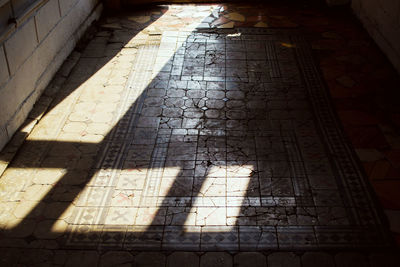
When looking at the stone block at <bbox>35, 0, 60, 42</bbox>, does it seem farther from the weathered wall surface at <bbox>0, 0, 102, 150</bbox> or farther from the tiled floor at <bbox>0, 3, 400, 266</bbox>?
the tiled floor at <bbox>0, 3, 400, 266</bbox>

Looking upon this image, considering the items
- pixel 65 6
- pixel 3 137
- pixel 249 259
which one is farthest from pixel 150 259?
pixel 65 6

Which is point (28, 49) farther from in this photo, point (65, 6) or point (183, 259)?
point (183, 259)

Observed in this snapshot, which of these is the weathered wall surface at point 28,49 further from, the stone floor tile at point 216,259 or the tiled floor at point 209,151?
the stone floor tile at point 216,259

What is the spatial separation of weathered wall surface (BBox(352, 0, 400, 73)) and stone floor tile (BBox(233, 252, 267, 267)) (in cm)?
317

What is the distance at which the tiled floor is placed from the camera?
10.7 ft

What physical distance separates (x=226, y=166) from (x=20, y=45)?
7.29ft

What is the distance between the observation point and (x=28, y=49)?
15.1ft

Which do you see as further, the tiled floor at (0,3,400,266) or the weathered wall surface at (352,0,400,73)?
the weathered wall surface at (352,0,400,73)

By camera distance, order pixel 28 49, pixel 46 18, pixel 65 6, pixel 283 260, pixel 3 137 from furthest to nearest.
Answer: pixel 65 6 → pixel 46 18 → pixel 28 49 → pixel 3 137 → pixel 283 260

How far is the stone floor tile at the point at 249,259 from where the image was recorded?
3047 millimetres

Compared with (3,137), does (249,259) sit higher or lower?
lower

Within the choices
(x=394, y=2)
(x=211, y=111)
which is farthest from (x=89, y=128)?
(x=394, y=2)

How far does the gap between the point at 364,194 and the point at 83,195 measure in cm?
212

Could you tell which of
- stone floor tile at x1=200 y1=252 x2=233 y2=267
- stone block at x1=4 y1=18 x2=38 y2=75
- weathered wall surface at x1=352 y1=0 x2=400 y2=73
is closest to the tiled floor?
stone floor tile at x1=200 y1=252 x2=233 y2=267
